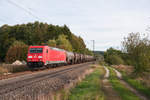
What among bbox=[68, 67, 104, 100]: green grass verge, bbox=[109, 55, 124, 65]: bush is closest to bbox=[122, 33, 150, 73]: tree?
bbox=[68, 67, 104, 100]: green grass verge

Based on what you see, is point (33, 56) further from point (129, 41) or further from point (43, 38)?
point (43, 38)

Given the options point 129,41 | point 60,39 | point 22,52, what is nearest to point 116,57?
point 60,39

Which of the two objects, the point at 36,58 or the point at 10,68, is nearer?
the point at 10,68

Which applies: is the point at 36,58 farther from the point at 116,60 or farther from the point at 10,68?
the point at 116,60

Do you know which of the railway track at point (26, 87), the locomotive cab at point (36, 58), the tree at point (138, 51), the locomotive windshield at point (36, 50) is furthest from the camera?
the locomotive windshield at point (36, 50)

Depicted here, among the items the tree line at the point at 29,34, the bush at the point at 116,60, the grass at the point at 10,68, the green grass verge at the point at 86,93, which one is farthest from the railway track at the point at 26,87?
the tree line at the point at 29,34

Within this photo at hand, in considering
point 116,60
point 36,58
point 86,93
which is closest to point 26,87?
point 86,93

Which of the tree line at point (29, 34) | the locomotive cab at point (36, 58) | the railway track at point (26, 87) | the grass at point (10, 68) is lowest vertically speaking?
the railway track at point (26, 87)

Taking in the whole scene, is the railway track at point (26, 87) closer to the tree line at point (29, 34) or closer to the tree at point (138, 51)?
the tree at point (138, 51)

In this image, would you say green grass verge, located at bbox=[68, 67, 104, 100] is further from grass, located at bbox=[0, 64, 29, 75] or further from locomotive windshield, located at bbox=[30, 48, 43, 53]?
locomotive windshield, located at bbox=[30, 48, 43, 53]

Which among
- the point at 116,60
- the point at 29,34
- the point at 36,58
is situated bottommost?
the point at 116,60

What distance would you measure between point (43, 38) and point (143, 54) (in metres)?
68.5

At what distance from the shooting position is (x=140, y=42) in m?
21.5

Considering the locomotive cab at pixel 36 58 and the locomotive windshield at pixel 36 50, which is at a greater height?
the locomotive windshield at pixel 36 50
